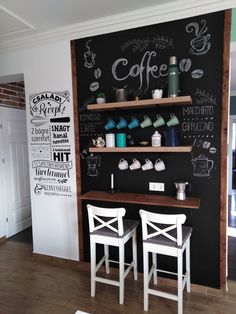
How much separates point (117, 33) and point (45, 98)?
106 cm

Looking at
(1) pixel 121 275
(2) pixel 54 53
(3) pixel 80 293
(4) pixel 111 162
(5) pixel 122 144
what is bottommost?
(3) pixel 80 293

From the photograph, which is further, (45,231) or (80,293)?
(45,231)

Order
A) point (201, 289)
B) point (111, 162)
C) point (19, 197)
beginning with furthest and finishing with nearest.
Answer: point (19, 197)
point (111, 162)
point (201, 289)

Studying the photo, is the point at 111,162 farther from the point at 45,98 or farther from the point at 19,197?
the point at 19,197

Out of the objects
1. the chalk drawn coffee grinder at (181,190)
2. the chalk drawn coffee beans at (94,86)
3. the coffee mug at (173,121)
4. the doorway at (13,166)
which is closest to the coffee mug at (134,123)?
the coffee mug at (173,121)

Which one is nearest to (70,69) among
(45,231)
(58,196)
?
(58,196)

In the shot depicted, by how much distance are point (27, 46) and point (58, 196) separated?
1770 mm

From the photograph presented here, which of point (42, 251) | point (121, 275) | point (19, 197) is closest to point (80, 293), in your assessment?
point (121, 275)

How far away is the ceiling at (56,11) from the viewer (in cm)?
202

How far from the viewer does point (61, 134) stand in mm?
2676

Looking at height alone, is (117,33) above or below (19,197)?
above

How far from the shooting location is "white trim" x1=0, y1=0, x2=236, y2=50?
2.02 m

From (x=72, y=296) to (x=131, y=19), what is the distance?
2683mm

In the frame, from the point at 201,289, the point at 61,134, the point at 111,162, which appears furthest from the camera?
the point at 61,134
